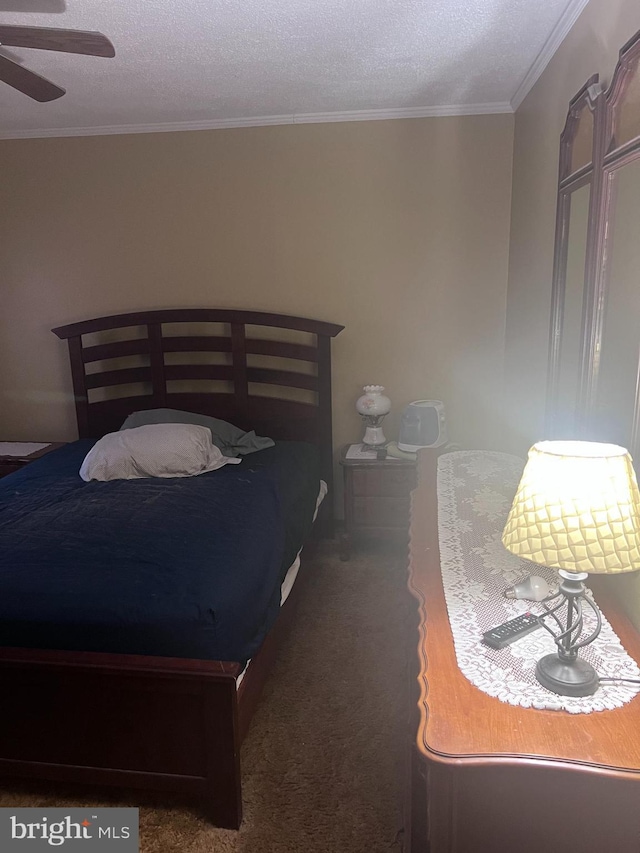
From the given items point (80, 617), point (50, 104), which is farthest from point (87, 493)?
point (50, 104)

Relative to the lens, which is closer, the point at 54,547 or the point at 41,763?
the point at 41,763

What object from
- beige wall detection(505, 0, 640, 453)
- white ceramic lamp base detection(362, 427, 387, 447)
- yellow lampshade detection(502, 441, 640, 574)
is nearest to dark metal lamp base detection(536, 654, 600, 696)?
yellow lampshade detection(502, 441, 640, 574)

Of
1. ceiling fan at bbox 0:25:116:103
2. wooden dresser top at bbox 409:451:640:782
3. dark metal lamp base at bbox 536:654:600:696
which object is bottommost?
wooden dresser top at bbox 409:451:640:782

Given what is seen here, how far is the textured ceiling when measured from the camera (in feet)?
6.79

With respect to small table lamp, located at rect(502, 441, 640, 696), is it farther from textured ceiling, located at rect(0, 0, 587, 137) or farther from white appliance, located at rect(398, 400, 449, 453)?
white appliance, located at rect(398, 400, 449, 453)

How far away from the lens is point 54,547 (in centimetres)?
211

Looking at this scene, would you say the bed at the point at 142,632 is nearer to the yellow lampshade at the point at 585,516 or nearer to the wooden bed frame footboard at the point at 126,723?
the wooden bed frame footboard at the point at 126,723

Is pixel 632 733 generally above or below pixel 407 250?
below

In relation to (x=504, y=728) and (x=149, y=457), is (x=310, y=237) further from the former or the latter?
(x=504, y=728)

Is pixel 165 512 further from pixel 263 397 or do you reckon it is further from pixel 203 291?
pixel 203 291

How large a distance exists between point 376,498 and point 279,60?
83.1 inches

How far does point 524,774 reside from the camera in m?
1.04

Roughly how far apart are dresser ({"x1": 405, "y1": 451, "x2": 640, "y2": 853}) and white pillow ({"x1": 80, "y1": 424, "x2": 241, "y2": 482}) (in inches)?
78.4

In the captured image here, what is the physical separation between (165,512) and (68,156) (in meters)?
2.42
